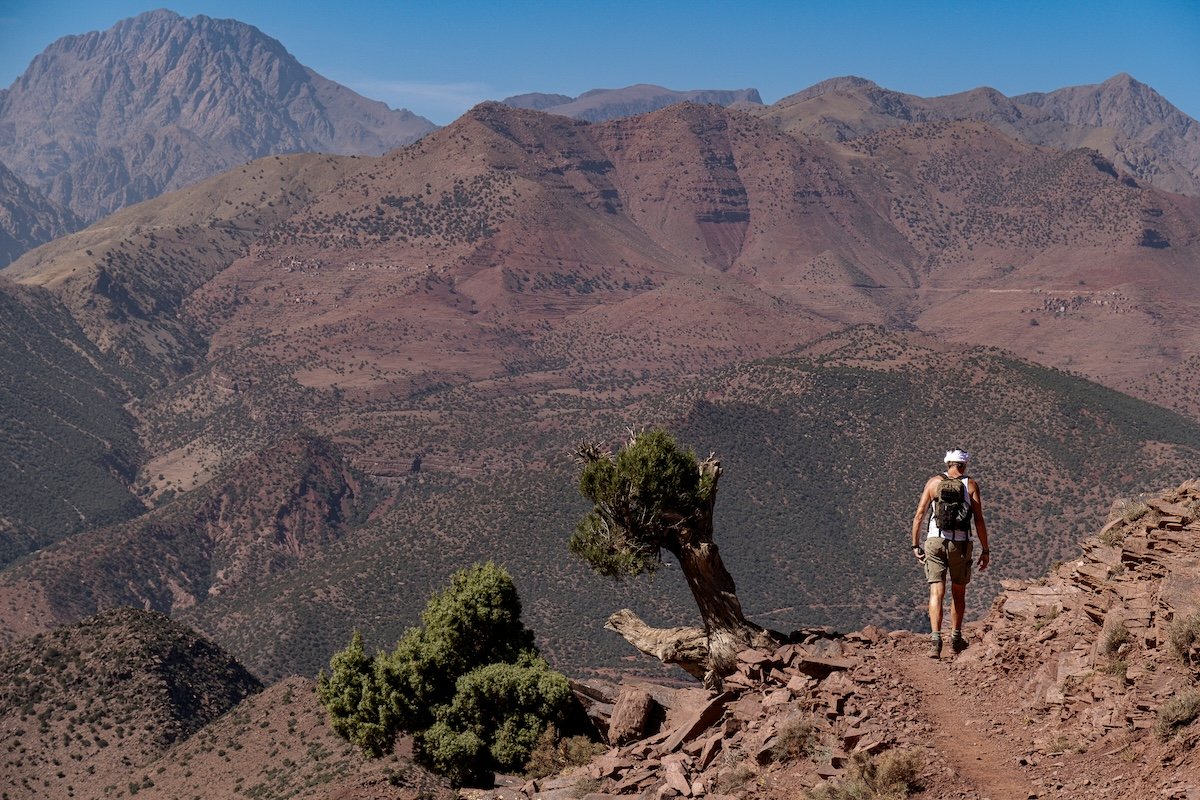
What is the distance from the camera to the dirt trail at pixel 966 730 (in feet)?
57.2

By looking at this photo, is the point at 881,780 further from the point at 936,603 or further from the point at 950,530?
the point at 950,530

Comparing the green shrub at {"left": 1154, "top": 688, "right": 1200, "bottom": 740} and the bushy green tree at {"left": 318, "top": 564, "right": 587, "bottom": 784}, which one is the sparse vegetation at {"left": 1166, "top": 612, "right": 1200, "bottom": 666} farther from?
the bushy green tree at {"left": 318, "top": 564, "right": 587, "bottom": 784}

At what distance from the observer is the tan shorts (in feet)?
71.9

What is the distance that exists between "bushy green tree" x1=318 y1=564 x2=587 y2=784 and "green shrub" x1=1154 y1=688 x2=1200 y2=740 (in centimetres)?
1708

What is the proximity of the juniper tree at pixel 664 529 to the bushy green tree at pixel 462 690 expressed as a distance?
4451mm

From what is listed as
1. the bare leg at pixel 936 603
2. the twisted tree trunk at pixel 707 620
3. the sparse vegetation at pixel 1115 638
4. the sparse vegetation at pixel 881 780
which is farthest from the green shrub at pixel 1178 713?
the twisted tree trunk at pixel 707 620

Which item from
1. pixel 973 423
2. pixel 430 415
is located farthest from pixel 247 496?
pixel 973 423

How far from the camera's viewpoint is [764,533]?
110375 mm

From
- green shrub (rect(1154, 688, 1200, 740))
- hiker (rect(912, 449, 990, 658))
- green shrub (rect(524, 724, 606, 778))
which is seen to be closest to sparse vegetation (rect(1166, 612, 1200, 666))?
green shrub (rect(1154, 688, 1200, 740))

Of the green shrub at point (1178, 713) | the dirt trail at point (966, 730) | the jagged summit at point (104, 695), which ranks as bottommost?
the jagged summit at point (104, 695)

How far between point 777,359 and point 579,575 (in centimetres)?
5970

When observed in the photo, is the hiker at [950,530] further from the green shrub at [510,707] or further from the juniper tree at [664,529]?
the green shrub at [510,707]

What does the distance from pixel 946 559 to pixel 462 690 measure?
15.8 m

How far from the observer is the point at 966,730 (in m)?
19.2
